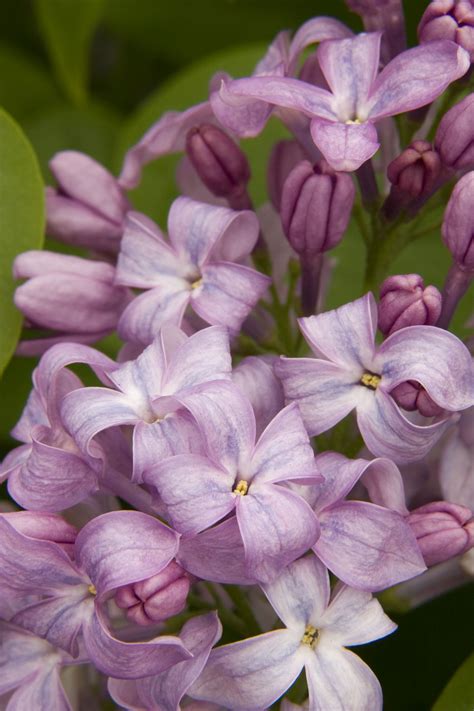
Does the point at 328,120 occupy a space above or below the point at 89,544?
above

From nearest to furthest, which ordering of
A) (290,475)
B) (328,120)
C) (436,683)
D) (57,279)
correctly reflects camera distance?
(290,475) → (328,120) → (57,279) → (436,683)

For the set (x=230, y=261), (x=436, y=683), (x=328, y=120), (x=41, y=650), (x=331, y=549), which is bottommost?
(x=436, y=683)

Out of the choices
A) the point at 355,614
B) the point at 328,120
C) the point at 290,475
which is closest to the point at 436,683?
the point at 355,614

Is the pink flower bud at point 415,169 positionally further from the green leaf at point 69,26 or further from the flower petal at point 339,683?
the green leaf at point 69,26

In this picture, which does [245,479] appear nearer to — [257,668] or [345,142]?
[257,668]

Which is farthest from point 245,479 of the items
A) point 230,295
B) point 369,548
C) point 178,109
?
point 178,109

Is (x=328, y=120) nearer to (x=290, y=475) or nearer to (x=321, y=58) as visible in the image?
Result: (x=321, y=58)

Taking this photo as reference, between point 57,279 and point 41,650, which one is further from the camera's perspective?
point 57,279
